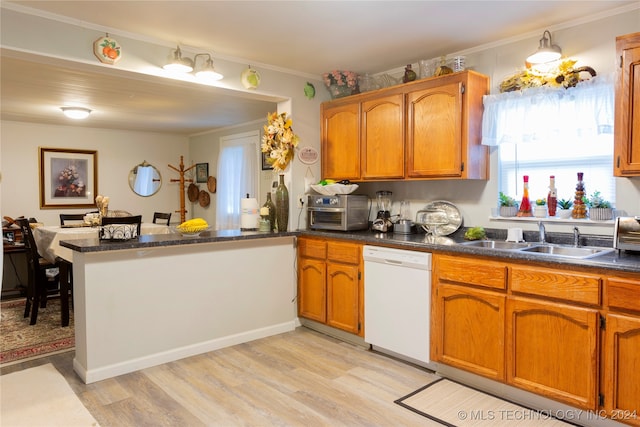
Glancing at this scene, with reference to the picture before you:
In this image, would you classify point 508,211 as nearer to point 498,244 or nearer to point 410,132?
point 498,244

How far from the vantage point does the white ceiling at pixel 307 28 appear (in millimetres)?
2695

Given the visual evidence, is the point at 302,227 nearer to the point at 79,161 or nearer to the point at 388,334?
the point at 388,334

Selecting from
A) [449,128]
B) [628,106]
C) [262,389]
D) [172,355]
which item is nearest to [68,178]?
[172,355]

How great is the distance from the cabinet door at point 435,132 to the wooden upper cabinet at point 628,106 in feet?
3.15

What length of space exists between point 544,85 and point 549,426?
6.85 ft

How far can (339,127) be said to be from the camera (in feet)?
13.3

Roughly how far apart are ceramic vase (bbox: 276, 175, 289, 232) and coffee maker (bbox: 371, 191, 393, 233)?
0.77m

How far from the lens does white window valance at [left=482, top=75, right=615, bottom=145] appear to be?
2.74 m

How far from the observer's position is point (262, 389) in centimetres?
279

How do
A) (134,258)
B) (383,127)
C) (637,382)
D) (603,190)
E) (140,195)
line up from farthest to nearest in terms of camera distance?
(140,195), (383,127), (134,258), (603,190), (637,382)

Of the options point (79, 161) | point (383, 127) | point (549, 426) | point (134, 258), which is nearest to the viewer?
point (549, 426)

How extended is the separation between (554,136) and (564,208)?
0.48 meters

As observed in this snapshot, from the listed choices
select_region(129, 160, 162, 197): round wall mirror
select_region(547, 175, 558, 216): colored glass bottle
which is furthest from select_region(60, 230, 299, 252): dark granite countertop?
select_region(129, 160, 162, 197): round wall mirror

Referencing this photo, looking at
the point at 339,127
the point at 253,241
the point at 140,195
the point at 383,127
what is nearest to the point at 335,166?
the point at 339,127
